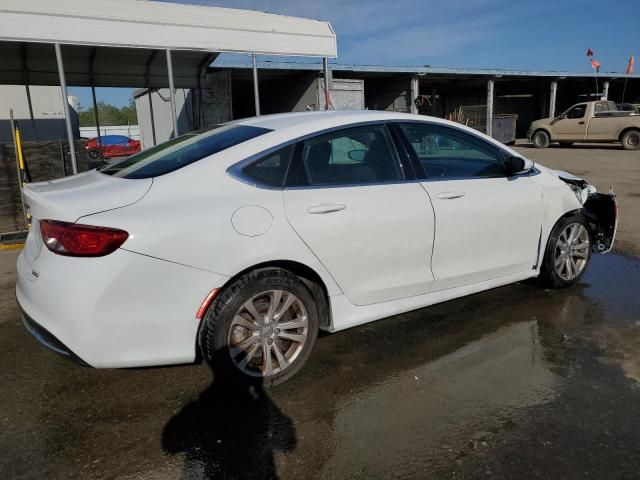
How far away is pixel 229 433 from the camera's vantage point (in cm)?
265

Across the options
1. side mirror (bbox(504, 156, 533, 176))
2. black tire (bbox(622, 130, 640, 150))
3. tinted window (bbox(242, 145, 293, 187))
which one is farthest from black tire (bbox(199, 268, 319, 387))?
black tire (bbox(622, 130, 640, 150))

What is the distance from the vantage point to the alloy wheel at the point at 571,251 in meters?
4.47

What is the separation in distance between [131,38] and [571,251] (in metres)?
6.86

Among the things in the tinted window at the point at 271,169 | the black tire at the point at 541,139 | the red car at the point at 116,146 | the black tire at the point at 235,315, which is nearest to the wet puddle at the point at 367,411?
the black tire at the point at 235,315

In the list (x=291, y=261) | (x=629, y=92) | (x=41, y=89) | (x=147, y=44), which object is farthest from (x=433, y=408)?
(x=629, y=92)

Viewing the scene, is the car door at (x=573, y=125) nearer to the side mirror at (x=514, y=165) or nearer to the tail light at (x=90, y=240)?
the side mirror at (x=514, y=165)

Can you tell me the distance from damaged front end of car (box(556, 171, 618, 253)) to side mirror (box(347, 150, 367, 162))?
228 cm

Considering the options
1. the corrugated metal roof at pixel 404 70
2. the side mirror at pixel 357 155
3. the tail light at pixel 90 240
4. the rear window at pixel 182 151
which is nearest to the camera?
the tail light at pixel 90 240

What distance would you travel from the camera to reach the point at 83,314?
2.53 metres

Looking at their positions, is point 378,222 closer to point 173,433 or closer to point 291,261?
point 291,261

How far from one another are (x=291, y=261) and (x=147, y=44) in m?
6.50

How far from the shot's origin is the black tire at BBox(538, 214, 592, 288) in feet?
14.4

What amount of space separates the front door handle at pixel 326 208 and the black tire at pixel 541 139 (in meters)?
21.8

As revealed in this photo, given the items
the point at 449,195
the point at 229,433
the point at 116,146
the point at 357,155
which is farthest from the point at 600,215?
the point at 116,146
